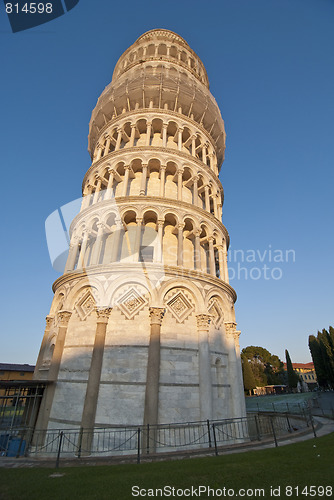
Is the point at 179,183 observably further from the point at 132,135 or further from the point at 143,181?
the point at 132,135

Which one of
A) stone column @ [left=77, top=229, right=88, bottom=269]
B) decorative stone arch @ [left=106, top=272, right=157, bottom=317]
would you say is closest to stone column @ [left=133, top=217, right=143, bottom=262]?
decorative stone arch @ [left=106, top=272, right=157, bottom=317]

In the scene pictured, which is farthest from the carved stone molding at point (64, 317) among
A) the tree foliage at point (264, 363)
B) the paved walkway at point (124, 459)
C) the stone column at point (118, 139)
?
the tree foliage at point (264, 363)

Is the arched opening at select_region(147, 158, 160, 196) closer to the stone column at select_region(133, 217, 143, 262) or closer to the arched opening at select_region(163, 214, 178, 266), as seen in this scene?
the arched opening at select_region(163, 214, 178, 266)

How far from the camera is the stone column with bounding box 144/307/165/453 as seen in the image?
12.0 meters

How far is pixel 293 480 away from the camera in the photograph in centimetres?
626

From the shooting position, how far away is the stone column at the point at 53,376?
1335 cm

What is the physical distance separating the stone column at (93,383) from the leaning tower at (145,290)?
5 centimetres

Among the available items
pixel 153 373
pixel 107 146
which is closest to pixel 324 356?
pixel 153 373

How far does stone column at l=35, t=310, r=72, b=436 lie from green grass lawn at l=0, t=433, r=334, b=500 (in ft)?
17.0

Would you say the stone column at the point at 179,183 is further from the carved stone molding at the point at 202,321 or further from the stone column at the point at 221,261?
the carved stone molding at the point at 202,321

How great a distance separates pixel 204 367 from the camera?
45.6ft

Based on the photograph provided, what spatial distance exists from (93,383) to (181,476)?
7.09 metres

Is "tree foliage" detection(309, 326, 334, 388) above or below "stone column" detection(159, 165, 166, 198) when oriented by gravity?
below

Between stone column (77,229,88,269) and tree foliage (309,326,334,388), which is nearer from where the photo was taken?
stone column (77,229,88,269)
